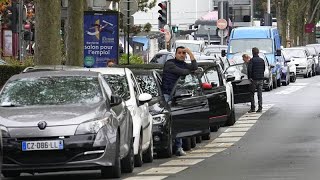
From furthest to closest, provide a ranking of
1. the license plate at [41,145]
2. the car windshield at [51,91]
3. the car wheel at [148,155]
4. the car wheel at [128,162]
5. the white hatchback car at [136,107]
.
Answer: the car wheel at [148,155], the white hatchback car at [136,107], the car wheel at [128,162], the car windshield at [51,91], the license plate at [41,145]

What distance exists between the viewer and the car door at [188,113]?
1981cm

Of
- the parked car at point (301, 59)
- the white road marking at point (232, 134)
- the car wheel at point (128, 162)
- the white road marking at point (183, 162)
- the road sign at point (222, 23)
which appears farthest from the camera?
the parked car at point (301, 59)

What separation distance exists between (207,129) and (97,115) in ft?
20.7

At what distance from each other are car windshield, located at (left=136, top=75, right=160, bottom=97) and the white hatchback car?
157 cm

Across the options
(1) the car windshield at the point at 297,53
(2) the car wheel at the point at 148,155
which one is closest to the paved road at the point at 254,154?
(2) the car wheel at the point at 148,155

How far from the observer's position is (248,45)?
4566cm

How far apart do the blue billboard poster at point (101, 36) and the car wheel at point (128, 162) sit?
15010mm

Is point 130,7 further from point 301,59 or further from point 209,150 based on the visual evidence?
point 301,59

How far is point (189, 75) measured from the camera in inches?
827

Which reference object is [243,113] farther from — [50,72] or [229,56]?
[50,72]

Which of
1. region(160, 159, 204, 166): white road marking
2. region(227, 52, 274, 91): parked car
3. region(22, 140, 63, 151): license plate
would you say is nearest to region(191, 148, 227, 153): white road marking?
region(160, 159, 204, 166): white road marking

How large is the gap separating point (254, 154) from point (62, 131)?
594 centimetres

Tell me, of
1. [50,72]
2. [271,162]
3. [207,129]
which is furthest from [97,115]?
[207,129]

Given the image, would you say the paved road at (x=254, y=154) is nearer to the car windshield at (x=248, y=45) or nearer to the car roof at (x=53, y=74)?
the car roof at (x=53, y=74)
